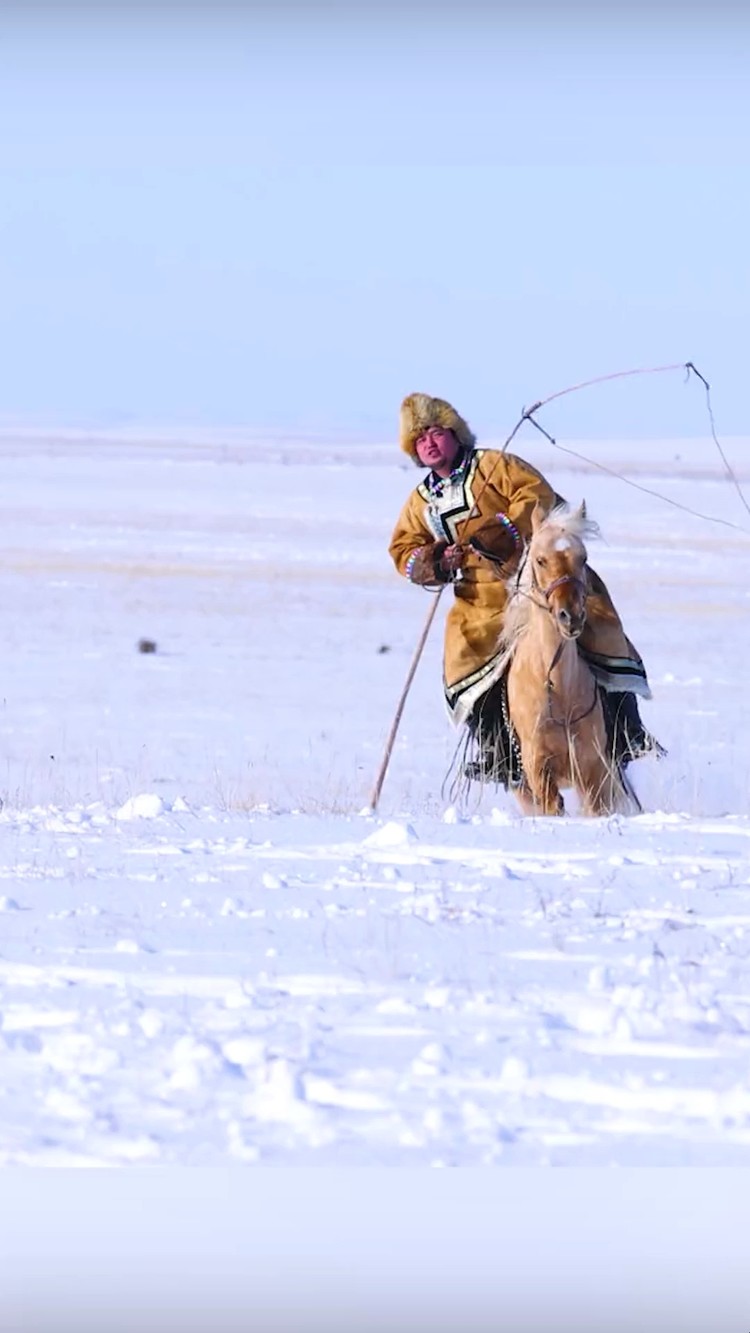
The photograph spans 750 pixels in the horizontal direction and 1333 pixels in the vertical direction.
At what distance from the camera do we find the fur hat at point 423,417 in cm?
828

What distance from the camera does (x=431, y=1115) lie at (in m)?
4.04

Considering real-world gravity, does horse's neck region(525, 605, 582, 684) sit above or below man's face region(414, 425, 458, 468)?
below

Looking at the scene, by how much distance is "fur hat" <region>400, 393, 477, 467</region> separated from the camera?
27.2 feet

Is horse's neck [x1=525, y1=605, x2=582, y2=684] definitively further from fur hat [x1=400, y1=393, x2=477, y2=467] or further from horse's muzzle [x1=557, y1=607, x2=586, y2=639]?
fur hat [x1=400, y1=393, x2=477, y2=467]

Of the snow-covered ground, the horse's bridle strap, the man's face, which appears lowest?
the snow-covered ground

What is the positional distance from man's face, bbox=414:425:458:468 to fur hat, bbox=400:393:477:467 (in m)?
0.02

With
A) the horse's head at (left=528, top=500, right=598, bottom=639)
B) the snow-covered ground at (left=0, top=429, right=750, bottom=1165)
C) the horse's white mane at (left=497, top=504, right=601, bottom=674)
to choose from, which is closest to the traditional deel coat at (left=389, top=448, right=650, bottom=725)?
the horse's white mane at (left=497, top=504, right=601, bottom=674)

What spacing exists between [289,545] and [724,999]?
2566 cm

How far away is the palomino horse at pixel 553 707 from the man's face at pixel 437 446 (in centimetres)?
52

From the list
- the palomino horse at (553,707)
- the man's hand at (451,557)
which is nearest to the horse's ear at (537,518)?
the palomino horse at (553,707)

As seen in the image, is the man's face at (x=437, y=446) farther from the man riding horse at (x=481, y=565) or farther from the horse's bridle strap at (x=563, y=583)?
the horse's bridle strap at (x=563, y=583)

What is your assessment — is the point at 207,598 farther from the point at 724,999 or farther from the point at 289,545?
the point at 724,999

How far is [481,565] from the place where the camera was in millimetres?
8461

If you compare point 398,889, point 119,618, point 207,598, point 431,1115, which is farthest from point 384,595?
point 431,1115
